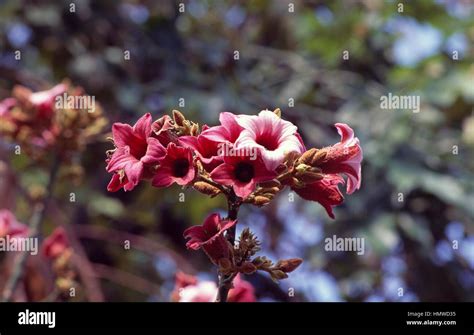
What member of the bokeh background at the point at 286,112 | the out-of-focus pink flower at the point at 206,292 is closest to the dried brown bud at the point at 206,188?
the out-of-focus pink flower at the point at 206,292

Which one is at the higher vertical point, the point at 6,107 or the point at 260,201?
the point at 6,107

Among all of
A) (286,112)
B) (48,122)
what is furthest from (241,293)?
(286,112)

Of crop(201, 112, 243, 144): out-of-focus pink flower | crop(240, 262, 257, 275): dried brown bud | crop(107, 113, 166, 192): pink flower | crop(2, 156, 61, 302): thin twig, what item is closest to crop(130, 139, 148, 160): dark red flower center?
crop(107, 113, 166, 192): pink flower

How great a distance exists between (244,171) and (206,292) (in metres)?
0.37

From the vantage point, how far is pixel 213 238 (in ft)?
3.24

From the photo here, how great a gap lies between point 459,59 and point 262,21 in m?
1.00

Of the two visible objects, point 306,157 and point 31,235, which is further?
point 31,235

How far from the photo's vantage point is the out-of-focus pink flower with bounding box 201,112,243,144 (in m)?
1.00

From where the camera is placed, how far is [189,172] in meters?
1.00

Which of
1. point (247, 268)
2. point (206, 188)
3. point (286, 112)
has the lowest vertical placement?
point (247, 268)

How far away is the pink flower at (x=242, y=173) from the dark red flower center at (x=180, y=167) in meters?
0.04

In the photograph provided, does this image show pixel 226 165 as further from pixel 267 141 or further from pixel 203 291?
pixel 203 291

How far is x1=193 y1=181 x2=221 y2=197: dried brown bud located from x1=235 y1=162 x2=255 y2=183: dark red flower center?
0.04 metres
